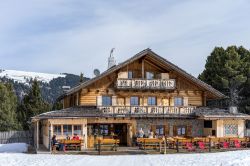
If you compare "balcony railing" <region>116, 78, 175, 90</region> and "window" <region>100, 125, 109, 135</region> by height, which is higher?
"balcony railing" <region>116, 78, 175, 90</region>

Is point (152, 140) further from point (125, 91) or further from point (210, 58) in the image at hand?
point (210, 58)

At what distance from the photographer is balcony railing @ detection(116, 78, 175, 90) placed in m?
38.7

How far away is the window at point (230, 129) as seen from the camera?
39.2 metres

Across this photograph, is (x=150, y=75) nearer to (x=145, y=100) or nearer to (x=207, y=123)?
(x=145, y=100)

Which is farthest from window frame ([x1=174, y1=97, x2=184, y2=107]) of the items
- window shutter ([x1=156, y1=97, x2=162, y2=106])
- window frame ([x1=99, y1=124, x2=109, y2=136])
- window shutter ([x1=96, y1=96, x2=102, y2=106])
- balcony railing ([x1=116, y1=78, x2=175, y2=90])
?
window shutter ([x1=96, y1=96, x2=102, y2=106])

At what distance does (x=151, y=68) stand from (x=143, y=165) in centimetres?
1762

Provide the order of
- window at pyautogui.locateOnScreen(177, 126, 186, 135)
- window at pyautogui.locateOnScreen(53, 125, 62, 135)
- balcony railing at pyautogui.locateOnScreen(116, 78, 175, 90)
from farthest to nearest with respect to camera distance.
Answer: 1. window at pyautogui.locateOnScreen(177, 126, 186, 135)
2. balcony railing at pyautogui.locateOnScreen(116, 78, 175, 90)
3. window at pyautogui.locateOnScreen(53, 125, 62, 135)

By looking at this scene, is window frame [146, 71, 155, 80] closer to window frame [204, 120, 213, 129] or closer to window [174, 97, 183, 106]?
window [174, 97, 183, 106]

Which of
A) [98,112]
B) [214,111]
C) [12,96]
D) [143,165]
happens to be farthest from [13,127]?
[143,165]

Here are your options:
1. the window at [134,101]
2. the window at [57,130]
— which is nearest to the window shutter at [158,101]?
the window at [134,101]

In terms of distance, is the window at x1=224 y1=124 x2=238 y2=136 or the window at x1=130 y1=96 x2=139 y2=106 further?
the window at x1=130 y1=96 x2=139 y2=106

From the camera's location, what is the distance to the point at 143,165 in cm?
2405

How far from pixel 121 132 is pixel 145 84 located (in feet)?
15.4

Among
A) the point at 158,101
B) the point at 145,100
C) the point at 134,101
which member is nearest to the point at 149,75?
the point at 145,100
